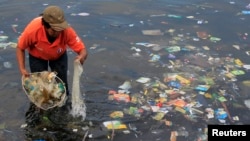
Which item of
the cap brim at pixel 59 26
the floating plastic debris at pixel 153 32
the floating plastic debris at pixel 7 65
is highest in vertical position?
the cap brim at pixel 59 26

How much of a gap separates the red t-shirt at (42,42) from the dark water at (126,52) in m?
1.00

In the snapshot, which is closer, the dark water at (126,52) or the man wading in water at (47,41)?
the man wading in water at (47,41)

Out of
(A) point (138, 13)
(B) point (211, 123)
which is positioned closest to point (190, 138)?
(B) point (211, 123)

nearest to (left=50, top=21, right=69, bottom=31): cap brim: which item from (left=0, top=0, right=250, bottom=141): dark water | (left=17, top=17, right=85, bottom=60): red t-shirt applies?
(left=17, top=17, right=85, bottom=60): red t-shirt

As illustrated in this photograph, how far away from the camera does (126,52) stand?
22.7 feet

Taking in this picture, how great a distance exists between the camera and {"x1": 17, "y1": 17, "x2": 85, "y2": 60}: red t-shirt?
415cm

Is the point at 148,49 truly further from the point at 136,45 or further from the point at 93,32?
the point at 93,32

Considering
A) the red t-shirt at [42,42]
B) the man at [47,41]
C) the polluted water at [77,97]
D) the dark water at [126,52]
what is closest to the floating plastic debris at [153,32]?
the dark water at [126,52]

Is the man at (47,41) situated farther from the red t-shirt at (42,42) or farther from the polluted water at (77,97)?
the polluted water at (77,97)

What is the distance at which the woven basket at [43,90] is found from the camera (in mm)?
4480

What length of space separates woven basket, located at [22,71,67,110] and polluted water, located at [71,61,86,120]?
0.16 metres

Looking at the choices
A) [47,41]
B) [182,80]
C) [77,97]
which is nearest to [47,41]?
[47,41]

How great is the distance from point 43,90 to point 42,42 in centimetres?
65

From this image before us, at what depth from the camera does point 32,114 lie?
5.04m
